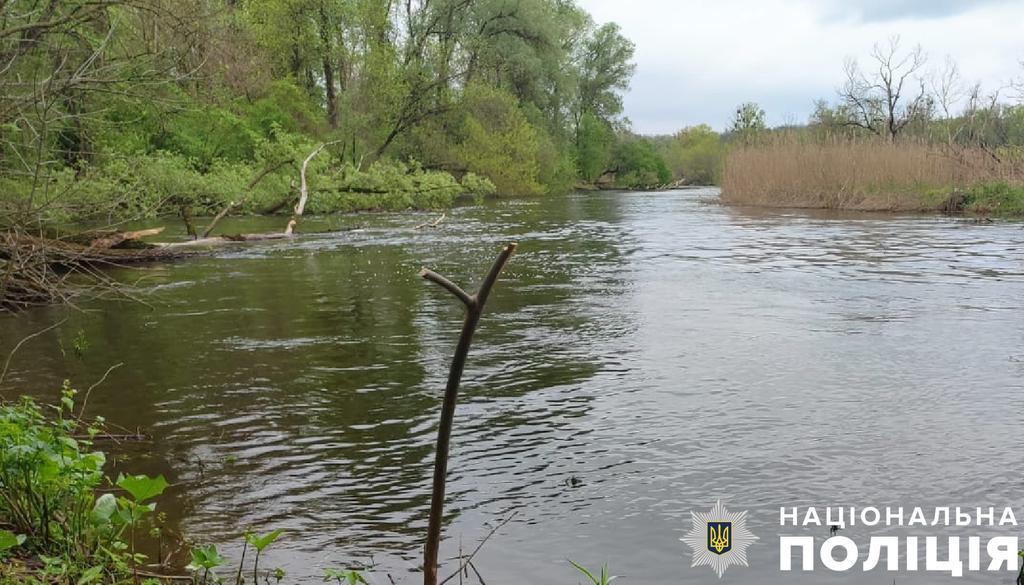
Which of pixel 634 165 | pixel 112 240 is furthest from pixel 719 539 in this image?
pixel 634 165

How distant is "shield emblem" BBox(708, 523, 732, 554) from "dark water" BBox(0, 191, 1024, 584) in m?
0.15

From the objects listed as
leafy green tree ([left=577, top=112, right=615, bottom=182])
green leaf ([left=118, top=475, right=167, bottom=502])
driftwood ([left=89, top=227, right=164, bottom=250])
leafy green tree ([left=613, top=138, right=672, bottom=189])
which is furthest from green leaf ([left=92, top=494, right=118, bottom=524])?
leafy green tree ([left=613, top=138, right=672, bottom=189])

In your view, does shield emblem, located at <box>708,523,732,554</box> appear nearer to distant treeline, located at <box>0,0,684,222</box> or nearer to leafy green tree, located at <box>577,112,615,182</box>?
distant treeline, located at <box>0,0,684,222</box>

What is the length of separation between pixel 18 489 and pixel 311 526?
1602 mm

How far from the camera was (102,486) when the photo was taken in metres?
5.93

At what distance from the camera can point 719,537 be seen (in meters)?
5.18

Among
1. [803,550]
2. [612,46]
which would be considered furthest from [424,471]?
[612,46]

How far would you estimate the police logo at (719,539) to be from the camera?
4.88 m

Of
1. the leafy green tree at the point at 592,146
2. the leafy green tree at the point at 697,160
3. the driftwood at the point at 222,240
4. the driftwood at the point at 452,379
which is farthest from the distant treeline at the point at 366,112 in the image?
the leafy green tree at the point at 697,160

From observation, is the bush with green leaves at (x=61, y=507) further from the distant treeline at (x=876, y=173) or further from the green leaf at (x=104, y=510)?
the distant treeline at (x=876, y=173)

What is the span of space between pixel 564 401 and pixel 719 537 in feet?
10.0

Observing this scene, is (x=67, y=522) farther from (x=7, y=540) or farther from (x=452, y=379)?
(x=452, y=379)

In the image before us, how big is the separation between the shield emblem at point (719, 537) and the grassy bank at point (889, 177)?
2947 centimetres

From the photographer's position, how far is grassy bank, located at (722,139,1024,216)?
31391mm
